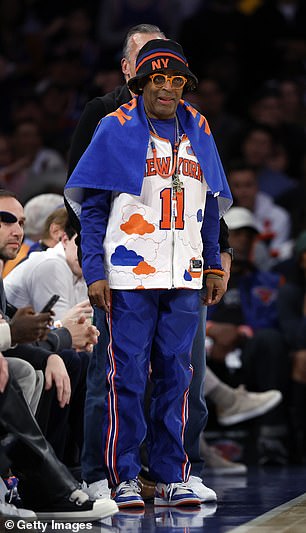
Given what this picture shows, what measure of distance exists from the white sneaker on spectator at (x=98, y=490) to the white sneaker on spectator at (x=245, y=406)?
2.19 metres

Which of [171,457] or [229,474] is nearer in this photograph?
[171,457]

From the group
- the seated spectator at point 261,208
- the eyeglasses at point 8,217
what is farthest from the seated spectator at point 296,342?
the eyeglasses at point 8,217

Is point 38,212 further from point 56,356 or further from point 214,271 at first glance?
point 56,356

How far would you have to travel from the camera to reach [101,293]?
3969mm

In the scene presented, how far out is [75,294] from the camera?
5.00 meters

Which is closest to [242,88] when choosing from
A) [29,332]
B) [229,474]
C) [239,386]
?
[239,386]

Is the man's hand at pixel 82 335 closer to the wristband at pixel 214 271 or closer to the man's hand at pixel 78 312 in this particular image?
the man's hand at pixel 78 312

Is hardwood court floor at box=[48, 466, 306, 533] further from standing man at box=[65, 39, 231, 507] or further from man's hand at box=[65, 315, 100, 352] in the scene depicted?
man's hand at box=[65, 315, 100, 352]

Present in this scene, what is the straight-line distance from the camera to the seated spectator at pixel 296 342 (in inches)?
258

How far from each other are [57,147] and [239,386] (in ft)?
11.6

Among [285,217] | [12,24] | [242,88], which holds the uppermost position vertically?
[12,24]

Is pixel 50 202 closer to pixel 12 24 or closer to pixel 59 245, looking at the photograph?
pixel 59 245

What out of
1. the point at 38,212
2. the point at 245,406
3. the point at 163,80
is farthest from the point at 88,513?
the point at 245,406

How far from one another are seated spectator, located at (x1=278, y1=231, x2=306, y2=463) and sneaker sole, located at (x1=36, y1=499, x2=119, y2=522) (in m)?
3.09
